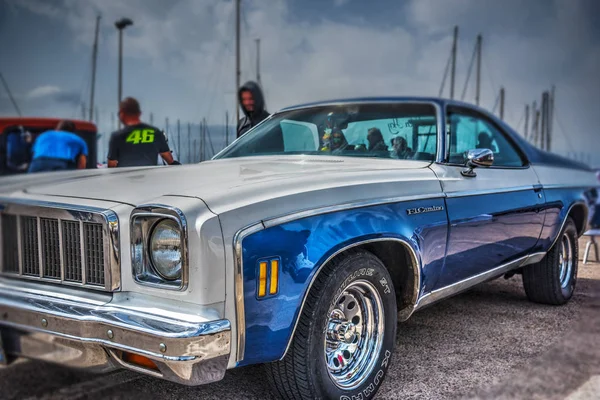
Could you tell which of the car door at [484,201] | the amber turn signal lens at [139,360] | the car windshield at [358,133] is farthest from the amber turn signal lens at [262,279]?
the car windshield at [358,133]

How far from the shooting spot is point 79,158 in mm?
5934

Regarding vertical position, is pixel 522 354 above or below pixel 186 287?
below

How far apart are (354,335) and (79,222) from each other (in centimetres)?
136

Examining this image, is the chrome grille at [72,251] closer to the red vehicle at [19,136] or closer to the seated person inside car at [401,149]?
the seated person inside car at [401,149]

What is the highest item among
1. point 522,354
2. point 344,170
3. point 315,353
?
point 344,170

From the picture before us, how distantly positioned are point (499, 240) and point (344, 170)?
1.38 metres

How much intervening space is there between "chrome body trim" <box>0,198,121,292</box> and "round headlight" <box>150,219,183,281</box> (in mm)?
137

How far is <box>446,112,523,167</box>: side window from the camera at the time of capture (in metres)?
3.76

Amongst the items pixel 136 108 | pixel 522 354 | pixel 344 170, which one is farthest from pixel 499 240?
pixel 136 108

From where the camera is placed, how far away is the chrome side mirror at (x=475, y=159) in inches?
139

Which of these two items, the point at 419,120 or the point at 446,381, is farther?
the point at 419,120

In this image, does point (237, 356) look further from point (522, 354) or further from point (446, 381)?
point (522, 354)

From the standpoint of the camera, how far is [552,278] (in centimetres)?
480

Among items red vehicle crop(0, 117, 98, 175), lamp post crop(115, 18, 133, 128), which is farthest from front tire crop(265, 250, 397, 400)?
red vehicle crop(0, 117, 98, 175)
